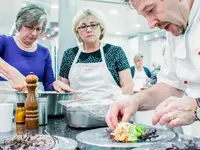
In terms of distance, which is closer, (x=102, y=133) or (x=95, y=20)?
(x=102, y=133)

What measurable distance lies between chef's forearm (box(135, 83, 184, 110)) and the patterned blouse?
0.60 m

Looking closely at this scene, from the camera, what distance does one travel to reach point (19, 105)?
124 centimetres

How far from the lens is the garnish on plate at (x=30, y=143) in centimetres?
77

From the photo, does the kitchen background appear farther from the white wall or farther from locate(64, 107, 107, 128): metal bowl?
locate(64, 107, 107, 128): metal bowl

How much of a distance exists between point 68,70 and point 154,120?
1301 millimetres

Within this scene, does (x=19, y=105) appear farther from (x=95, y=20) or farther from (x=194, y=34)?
(x=95, y=20)

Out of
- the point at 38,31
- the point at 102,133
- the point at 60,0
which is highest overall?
the point at 60,0

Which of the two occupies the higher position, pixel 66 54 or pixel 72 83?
pixel 66 54

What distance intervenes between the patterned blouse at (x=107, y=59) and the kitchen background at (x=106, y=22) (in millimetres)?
240

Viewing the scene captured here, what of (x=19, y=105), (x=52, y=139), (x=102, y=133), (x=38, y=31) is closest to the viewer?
(x=52, y=139)

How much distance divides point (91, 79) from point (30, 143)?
4.25 feet

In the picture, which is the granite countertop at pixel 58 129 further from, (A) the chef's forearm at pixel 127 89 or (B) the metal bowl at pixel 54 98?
(A) the chef's forearm at pixel 127 89

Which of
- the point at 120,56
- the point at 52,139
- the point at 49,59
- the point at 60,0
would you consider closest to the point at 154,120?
the point at 52,139

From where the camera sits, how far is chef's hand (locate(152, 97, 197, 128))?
0.84 meters
